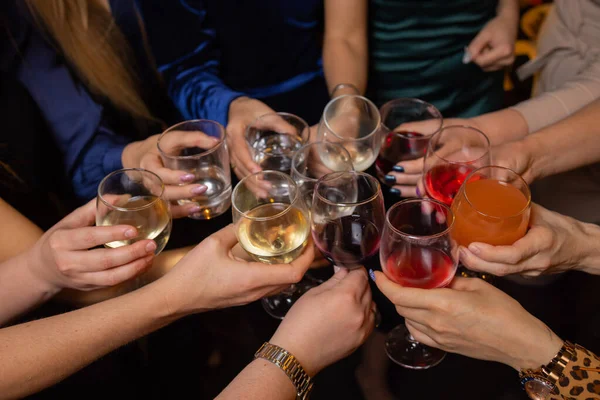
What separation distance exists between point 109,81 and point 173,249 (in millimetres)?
834

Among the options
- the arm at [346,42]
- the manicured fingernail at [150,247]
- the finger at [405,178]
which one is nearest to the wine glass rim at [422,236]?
the finger at [405,178]

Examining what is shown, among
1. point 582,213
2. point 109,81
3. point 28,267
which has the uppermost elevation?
point 109,81

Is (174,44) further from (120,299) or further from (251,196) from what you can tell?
(120,299)

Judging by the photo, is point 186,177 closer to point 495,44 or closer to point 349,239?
point 349,239

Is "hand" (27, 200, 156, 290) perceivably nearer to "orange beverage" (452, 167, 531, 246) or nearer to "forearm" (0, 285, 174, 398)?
"forearm" (0, 285, 174, 398)

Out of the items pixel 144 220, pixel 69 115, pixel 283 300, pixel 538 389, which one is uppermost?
pixel 144 220

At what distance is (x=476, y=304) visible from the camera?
37.7 inches

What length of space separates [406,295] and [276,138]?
664 mm

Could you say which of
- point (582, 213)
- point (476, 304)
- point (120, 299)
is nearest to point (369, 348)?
point (476, 304)

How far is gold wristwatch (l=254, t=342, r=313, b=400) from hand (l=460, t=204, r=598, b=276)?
423mm

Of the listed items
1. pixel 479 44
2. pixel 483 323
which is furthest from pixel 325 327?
pixel 479 44

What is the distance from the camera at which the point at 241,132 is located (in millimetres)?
1520

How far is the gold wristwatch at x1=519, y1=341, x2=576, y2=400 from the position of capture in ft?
3.14

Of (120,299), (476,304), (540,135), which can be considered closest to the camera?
(476,304)
